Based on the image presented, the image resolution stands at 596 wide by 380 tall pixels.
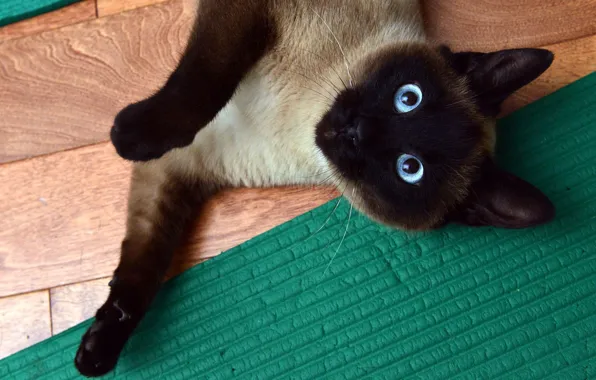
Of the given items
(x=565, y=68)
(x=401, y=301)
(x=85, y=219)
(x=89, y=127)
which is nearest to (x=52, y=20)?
(x=89, y=127)

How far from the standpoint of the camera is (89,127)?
1.33 metres

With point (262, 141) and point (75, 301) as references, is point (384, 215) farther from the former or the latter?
point (75, 301)

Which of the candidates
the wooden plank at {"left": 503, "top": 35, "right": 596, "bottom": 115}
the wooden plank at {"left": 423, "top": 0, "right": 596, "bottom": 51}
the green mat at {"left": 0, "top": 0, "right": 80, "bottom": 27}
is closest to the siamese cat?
the wooden plank at {"left": 423, "top": 0, "right": 596, "bottom": 51}

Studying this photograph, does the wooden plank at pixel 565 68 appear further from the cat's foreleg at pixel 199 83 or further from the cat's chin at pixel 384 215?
the cat's foreleg at pixel 199 83

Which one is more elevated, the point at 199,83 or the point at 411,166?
the point at 411,166

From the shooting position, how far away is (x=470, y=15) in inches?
51.4

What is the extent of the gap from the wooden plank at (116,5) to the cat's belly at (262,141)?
1.45 ft

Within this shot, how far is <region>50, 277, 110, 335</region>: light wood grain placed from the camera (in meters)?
1.23

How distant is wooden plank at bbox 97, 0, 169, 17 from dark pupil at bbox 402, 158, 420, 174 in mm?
849

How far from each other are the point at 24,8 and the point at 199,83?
76 centimetres

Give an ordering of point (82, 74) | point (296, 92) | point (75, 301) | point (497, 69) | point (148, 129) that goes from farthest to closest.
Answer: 1. point (82, 74)
2. point (75, 301)
3. point (296, 92)
4. point (497, 69)
5. point (148, 129)

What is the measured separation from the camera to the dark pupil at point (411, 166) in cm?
97

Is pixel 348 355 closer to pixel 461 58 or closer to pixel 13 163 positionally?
pixel 461 58

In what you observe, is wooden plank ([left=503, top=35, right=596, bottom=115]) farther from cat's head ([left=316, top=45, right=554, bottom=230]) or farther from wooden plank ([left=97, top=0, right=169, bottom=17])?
wooden plank ([left=97, top=0, right=169, bottom=17])
